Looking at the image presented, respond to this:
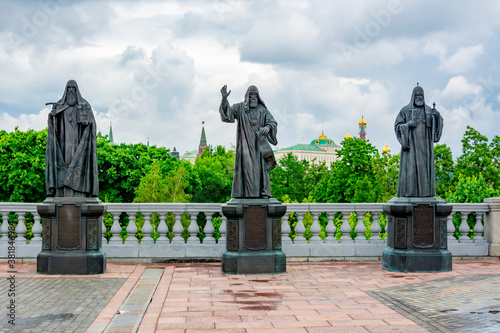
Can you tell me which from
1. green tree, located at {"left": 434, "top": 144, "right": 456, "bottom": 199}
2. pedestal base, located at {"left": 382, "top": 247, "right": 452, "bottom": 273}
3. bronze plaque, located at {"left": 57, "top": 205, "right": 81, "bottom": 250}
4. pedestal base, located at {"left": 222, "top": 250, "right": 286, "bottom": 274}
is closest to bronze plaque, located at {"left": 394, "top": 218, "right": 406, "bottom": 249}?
pedestal base, located at {"left": 382, "top": 247, "right": 452, "bottom": 273}

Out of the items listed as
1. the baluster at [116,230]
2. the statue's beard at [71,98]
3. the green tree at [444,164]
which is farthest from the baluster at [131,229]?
the green tree at [444,164]

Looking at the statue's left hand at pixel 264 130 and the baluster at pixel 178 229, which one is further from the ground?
the statue's left hand at pixel 264 130

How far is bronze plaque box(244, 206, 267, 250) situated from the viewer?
10.2m

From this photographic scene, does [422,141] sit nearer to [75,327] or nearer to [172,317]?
[172,317]

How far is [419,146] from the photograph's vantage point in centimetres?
1065

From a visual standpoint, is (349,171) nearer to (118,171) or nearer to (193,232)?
(118,171)

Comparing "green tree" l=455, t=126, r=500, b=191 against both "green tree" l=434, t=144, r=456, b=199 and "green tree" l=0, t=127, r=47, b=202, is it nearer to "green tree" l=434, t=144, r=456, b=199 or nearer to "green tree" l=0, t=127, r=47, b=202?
"green tree" l=434, t=144, r=456, b=199

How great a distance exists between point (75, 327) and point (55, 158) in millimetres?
4602

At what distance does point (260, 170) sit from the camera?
10.4 metres

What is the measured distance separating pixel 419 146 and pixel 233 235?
376 centimetres

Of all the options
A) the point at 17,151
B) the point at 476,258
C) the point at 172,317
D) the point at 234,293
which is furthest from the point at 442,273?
the point at 17,151

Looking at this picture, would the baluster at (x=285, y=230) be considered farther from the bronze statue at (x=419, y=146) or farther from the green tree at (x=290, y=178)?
the green tree at (x=290, y=178)

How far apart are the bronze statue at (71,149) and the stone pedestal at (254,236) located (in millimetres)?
2500

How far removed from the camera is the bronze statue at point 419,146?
10.6 m
